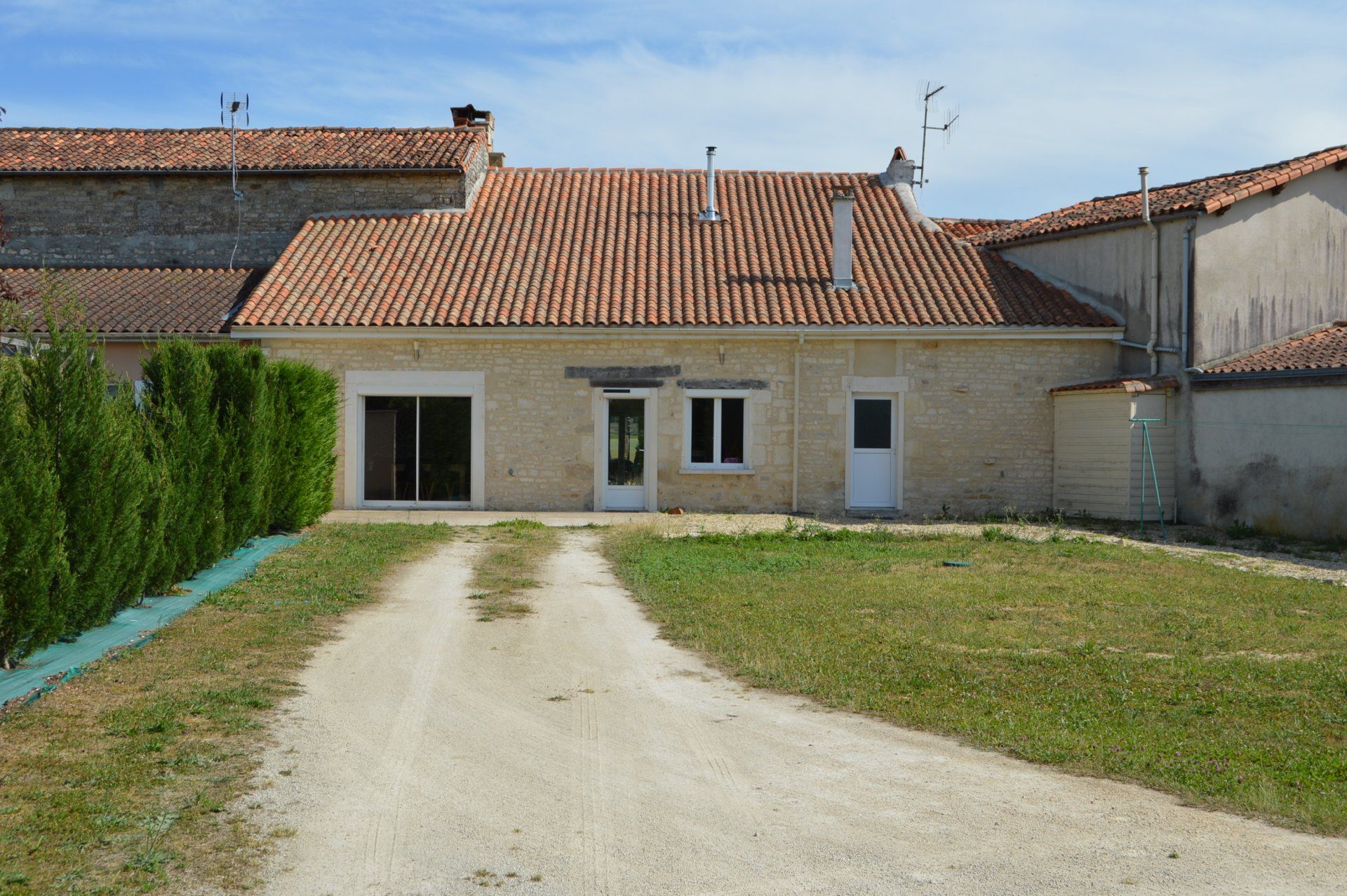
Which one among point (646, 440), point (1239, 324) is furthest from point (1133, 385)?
point (646, 440)

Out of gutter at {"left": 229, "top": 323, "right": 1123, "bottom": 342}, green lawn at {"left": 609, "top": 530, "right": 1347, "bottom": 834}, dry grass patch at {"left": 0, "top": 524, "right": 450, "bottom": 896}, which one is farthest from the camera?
gutter at {"left": 229, "top": 323, "right": 1123, "bottom": 342}

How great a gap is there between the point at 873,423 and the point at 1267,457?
5524 millimetres

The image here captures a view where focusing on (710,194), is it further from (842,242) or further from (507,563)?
(507,563)

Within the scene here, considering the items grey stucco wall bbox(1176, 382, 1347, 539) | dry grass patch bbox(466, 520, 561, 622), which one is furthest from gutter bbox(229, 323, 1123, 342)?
dry grass patch bbox(466, 520, 561, 622)

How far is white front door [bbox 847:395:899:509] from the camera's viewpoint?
19.1 m

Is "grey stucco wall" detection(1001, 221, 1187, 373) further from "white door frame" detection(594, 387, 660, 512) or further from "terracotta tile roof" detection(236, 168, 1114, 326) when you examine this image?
"white door frame" detection(594, 387, 660, 512)

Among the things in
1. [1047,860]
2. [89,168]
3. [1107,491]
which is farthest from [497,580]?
[89,168]

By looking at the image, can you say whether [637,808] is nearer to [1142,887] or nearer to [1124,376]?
[1142,887]

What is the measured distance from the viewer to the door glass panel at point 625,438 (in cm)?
1900

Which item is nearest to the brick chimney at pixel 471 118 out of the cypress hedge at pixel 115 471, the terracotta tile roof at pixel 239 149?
the terracotta tile roof at pixel 239 149

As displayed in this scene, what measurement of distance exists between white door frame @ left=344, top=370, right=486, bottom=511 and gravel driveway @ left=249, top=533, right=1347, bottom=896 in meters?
11.0

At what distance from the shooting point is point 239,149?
23.5m

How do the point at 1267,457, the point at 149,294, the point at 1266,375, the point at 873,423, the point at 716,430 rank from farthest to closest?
the point at 149,294 → the point at 873,423 → the point at 716,430 → the point at 1267,457 → the point at 1266,375

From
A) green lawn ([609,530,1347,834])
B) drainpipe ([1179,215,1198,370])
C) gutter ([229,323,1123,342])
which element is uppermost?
drainpipe ([1179,215,1198,370])
